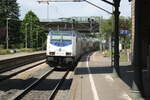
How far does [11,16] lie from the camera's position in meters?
130

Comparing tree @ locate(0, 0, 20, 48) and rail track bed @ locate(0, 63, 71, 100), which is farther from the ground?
tree @ locate(0, 0, 20, 48)

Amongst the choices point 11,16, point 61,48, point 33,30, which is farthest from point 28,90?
point 11,16

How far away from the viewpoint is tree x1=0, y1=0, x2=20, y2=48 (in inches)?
4788

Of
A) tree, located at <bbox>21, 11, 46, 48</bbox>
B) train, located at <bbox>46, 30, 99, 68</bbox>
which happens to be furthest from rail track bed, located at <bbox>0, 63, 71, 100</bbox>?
tree, located at <bbox>21, 11, 46, 48</bbox>

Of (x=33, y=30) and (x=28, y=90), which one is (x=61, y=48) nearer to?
(x=28, y=90)

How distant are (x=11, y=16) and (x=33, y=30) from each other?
877cm

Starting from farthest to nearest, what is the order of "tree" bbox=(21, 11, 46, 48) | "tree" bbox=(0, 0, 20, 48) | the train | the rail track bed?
A: "tree" bbox=(21, 11, 46, 48), "tree" bbox=(0, 0, 20, 48), the train, the rail track bed

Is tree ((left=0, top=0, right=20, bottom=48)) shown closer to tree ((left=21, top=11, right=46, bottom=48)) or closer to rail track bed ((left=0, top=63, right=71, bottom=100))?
tree ((left=21, top=11, right=46, bottom=48))

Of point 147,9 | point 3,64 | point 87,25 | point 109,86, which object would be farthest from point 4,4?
point 109,86

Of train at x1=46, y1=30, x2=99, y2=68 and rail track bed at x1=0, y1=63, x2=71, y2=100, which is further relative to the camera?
train at x1=46, y1=30, x2=99, y2=68

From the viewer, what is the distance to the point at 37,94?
65.9 ft

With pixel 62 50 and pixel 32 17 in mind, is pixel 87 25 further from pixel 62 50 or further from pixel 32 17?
pixel 62 50

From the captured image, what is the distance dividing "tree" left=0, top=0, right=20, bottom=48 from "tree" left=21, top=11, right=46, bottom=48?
3.24m

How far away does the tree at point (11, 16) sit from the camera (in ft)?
399
